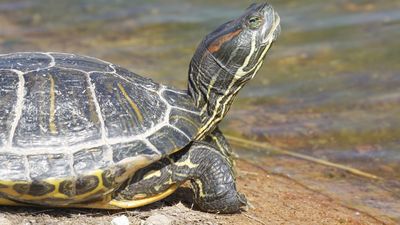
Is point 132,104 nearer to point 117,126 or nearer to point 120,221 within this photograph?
point 117,126

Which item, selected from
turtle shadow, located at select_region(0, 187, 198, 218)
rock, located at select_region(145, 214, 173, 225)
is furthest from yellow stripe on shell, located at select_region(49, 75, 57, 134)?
rock, located at select_region(145, 214, 173, 225)

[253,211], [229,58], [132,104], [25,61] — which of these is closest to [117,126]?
[132,104]

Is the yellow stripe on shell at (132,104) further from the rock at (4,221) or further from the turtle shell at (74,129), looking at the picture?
the rock at (4,221)

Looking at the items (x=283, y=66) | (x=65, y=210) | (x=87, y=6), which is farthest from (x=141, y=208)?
(x=87, y=6)

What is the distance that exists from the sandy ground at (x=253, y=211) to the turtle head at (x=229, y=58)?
0.78 meters

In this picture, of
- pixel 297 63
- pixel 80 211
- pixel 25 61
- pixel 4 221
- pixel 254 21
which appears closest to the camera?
pixel 4 221

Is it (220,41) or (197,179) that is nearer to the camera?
(197,179)

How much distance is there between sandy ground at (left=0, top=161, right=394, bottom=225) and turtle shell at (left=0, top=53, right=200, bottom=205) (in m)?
0.20

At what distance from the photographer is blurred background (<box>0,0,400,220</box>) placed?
23.5ft

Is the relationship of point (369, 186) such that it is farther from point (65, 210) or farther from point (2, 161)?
point (2, 161)

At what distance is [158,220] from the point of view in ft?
16.2

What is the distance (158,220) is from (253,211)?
3.05 feet

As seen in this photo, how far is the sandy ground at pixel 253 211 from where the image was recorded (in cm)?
496

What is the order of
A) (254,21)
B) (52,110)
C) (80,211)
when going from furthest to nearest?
(254,21) → (80,211) → (52,110)
